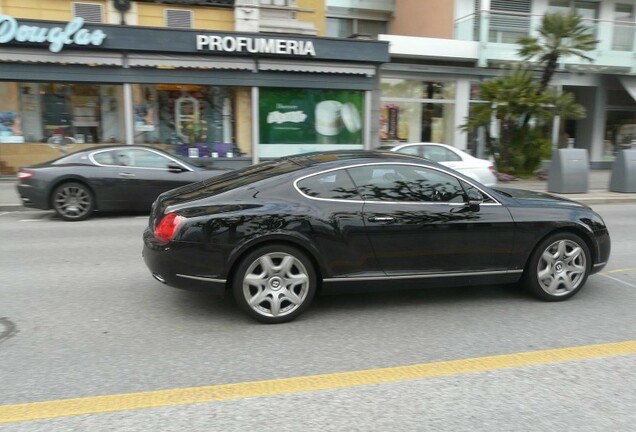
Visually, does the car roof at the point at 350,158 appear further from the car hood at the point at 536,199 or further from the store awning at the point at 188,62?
the store awning at the point at 188,62

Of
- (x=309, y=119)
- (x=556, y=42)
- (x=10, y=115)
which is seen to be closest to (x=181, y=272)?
(x=309, y=119)

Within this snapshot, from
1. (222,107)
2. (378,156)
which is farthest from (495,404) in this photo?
(222,107)

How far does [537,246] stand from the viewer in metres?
5.07

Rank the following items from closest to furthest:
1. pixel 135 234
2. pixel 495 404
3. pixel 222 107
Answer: pixel 495 404 → pixel 135 234 → pixel 222 107

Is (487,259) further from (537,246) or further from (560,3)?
(560,3)

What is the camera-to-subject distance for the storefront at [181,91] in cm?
1424

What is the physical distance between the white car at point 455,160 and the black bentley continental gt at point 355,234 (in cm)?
694

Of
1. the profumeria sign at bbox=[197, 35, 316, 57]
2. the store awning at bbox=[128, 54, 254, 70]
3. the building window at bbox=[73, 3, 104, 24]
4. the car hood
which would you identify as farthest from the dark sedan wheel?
the building window at bbox=[73, 3, 104, 24]

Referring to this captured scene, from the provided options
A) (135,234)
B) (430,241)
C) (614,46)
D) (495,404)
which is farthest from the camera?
(614,46)

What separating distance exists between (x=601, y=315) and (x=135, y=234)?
6651 mm

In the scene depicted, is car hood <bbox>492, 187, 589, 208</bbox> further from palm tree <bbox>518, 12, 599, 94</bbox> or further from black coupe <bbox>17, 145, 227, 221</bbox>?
palm tree <bbox>518, 12, 599, 94</bbox>

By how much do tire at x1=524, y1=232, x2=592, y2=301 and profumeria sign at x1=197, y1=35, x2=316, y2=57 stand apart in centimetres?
1214

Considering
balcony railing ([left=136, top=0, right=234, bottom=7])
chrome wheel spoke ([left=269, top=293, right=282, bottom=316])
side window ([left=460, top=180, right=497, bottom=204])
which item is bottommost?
chrome wheel spoke ([left=269, top=293, right=282, bottom=316])

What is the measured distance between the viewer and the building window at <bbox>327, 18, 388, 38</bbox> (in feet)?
75.3
